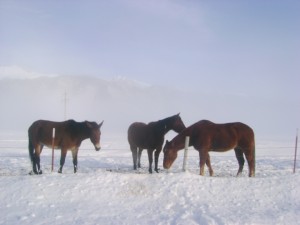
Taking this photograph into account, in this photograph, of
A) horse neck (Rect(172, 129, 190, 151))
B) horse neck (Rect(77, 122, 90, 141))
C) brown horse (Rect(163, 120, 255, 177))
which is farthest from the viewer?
horse neck (Rect(77, 122, 90, 141))

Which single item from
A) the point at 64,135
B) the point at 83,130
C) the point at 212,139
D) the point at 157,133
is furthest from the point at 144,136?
the point at 64,135

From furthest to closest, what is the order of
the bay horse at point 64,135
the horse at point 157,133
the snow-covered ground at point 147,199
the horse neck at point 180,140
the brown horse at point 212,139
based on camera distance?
the horse at point 157,133 → the bay horse at point 64,135 → the horse neck at point 180,140 → the brown horse at point 212,139 → the snow-covered ground at point 147,199

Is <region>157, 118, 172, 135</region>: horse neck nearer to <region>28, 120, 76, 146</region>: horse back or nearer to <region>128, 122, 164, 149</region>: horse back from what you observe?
<region>128, 122, 164, 149</region>: horse back

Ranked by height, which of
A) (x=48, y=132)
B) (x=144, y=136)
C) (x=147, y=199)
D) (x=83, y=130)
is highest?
(x=83, y=130)

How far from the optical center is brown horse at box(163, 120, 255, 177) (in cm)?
1097

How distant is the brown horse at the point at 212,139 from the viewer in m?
11.0

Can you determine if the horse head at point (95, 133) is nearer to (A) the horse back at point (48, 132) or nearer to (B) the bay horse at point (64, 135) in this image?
(B) the bay horse at point (64, 135)

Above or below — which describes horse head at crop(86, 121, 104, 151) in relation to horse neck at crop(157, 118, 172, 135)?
below

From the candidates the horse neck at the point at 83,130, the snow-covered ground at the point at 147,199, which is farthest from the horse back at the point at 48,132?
the snow-covered ground at the point at 147,199

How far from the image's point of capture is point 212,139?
36.2ft

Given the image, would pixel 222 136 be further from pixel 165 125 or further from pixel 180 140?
pixel 165 125

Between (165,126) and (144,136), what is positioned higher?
(165,126)

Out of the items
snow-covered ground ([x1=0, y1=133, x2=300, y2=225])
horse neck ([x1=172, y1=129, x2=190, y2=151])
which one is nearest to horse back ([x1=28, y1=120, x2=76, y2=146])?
snow-covered ground ([x1=0, y1=133, x2=300, y2=225])

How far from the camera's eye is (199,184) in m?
8.92
